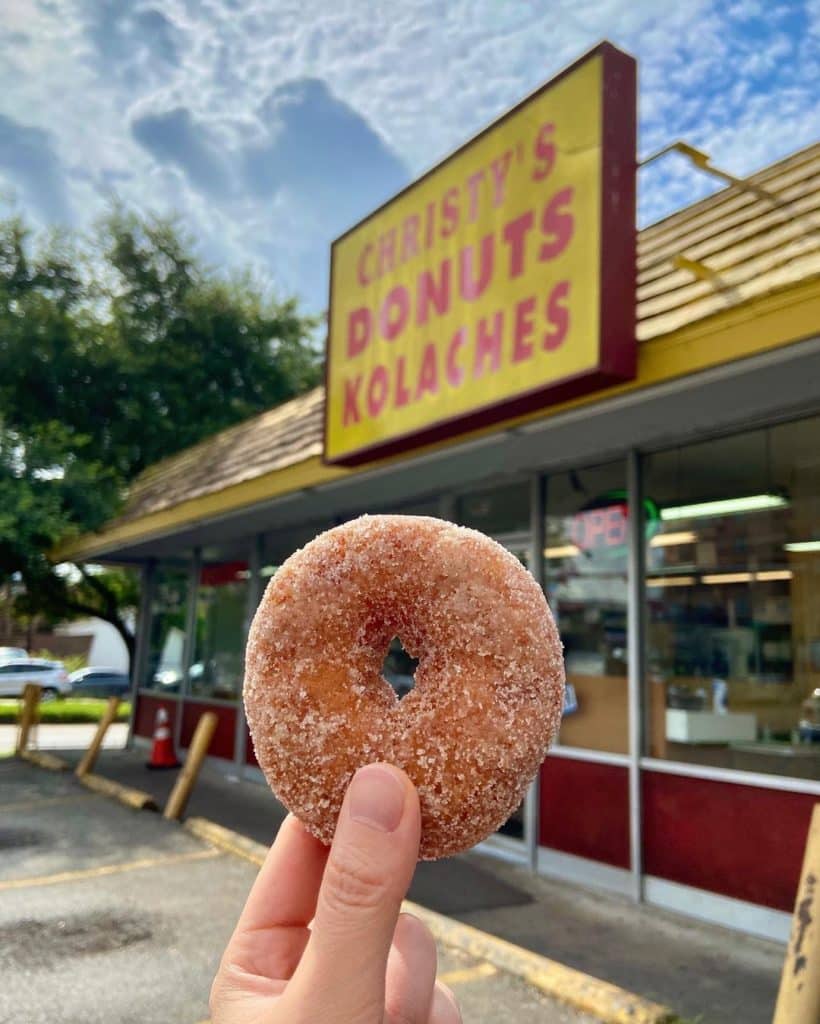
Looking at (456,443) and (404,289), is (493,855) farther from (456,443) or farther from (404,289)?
(404,289)

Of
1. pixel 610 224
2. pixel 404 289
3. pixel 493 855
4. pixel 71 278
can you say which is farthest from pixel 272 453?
pixel 71 278

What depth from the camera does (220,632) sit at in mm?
12711

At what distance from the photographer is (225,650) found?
12555mm

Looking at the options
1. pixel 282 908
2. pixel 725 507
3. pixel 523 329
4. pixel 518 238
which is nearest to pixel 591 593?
pixel 725 507

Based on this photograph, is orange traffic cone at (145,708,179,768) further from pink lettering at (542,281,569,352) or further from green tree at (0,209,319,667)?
pink lettering at (542,281,569,352)

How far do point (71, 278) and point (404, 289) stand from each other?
1586cm

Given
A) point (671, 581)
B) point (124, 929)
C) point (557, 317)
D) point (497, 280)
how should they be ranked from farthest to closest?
point (671, 581), point (497, 280), point (124, 929), point (557, 317)

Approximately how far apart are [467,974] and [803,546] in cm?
359

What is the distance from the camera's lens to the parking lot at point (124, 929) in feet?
13.7

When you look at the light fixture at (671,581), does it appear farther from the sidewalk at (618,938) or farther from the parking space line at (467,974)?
the parking space line at (467,974)

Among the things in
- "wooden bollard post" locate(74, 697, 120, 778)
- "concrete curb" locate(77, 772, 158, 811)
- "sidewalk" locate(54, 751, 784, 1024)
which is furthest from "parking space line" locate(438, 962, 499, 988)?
"wooden bollard post" locate(74, 697, 120, 778)

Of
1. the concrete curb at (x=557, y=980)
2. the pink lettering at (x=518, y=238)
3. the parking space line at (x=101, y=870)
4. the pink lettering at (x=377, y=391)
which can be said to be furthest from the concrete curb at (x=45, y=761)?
the pink lettering at (x=518, y=238)

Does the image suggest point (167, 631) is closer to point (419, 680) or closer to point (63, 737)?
point (63, 737)

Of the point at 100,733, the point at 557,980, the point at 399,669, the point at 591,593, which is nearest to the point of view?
the point at 557,980
